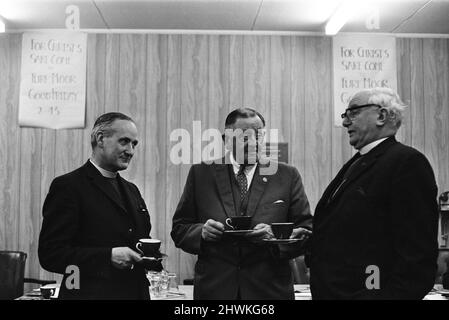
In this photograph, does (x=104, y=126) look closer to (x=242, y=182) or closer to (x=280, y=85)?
(x=242, y=182)

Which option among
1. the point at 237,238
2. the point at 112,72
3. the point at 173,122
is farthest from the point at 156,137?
the point at 237,238

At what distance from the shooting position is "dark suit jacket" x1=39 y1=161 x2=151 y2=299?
2.05 metres

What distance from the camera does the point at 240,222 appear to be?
7.60 ft

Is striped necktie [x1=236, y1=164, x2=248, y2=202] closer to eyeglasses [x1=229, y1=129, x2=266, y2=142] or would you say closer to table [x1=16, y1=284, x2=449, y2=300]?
eyeglasses [x1=229, y1=129, x2=266, y2=142]

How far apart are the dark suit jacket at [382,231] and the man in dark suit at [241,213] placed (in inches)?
13.4

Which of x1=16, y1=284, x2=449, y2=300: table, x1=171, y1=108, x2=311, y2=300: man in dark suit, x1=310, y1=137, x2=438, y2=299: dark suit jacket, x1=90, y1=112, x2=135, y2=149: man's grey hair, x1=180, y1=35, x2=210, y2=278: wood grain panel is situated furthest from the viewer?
x1=180, y1=35, x2=210, y2=278: wood grain panel

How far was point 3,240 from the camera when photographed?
4766 mm

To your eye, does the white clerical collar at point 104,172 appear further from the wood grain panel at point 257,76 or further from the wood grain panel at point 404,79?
the wood grain panel at point 404,79

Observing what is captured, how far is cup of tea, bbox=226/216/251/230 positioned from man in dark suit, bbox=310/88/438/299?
31 cm

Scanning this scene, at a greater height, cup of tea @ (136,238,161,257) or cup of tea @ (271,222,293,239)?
cup of tea @ (271,222,293,239)

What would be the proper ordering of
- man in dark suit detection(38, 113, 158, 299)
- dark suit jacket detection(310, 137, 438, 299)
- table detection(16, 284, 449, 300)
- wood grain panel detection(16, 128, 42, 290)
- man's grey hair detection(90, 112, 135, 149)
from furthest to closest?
wood grain panel detection(16, 128, 42, 290), table detection(16, 284, 449, 300), man's grey hair detection(90, 112, 135, 149), man in dark suit detection(38, 113, 158, 299), dark suit jacket detection(310, 137, 438, 299)

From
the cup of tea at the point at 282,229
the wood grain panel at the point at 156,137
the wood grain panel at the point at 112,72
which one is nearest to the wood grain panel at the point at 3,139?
the wood grain panel at the point at 112,72

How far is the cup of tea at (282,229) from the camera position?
228cm

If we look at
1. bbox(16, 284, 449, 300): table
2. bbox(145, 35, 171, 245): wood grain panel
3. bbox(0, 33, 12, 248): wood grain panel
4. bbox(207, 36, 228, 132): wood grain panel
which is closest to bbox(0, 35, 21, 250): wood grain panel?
bbox(0, 33, 12, 248): wood grain panel
